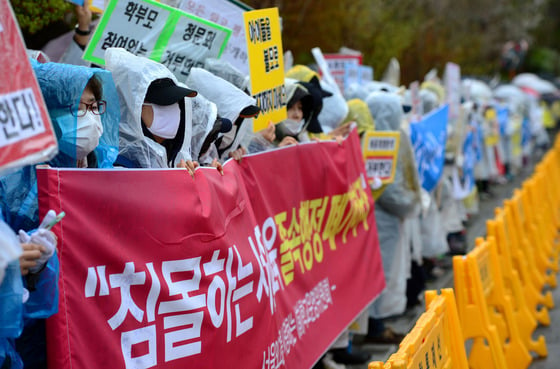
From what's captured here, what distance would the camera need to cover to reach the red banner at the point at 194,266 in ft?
9.61

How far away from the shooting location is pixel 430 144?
8.23 meters

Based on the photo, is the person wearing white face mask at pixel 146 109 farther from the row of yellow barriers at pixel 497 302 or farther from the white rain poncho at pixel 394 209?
the white rain poncho at pixel 394 209

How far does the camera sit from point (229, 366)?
362cm

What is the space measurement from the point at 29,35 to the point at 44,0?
1.91 feet

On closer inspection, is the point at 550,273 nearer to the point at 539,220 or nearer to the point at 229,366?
the point at 539,220

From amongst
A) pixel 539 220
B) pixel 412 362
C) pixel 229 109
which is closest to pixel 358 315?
pixel 229 109

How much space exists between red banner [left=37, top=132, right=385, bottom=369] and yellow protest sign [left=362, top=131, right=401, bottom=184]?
1.40 meters

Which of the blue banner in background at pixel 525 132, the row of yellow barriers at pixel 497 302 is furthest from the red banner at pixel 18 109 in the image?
the blue banner in background at pixel 525 132

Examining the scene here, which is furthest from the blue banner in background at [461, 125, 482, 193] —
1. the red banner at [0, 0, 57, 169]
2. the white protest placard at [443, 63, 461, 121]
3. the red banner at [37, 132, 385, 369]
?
the red banner at [0, 0, 57, 169]

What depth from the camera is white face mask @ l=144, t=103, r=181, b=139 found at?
3.65 metres

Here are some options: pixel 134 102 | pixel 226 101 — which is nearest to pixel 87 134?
pixel 134 102

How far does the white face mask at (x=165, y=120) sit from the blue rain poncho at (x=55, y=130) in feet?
1.24

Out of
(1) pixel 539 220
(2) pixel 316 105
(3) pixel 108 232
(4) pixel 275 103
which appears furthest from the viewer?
(1) pixel 539 220

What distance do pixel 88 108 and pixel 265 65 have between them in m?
1.92
